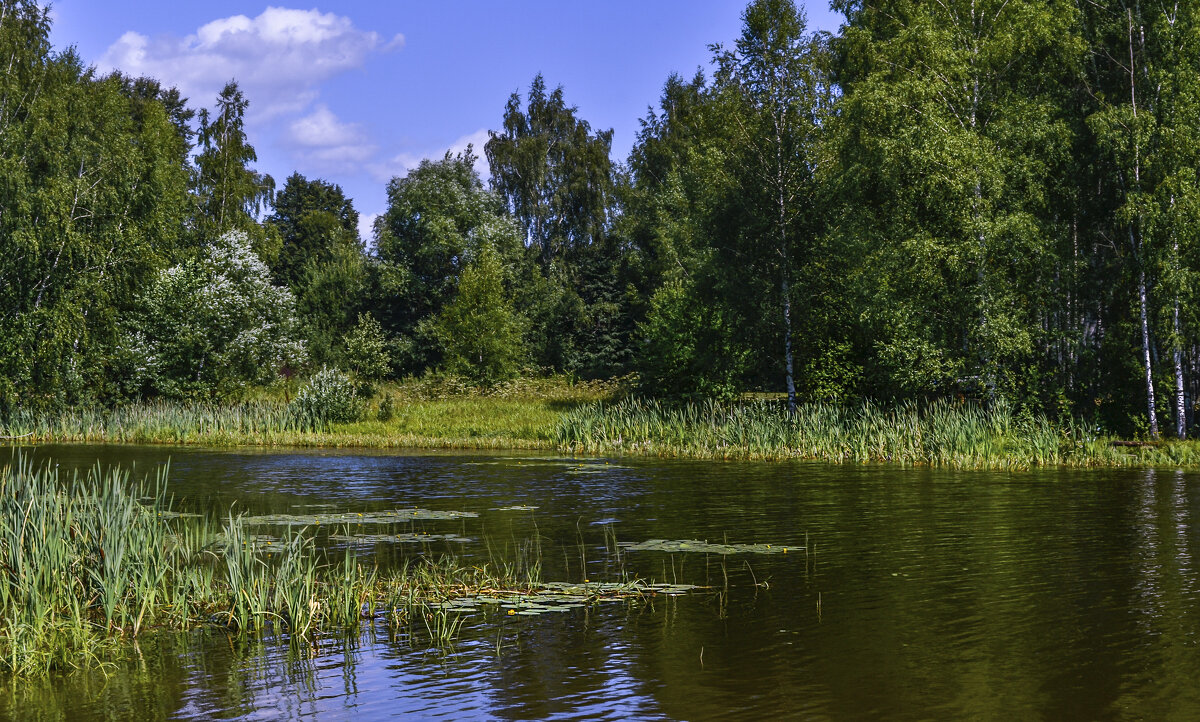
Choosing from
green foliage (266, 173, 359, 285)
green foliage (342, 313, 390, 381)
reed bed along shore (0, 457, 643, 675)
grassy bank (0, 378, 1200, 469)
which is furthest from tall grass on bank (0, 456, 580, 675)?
green foliage (266, 173, 359, 285)

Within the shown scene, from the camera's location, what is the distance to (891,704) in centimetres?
800

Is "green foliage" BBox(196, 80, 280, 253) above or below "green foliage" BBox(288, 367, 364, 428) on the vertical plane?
above

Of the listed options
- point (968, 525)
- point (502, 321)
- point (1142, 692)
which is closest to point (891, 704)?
point (1142, 692)

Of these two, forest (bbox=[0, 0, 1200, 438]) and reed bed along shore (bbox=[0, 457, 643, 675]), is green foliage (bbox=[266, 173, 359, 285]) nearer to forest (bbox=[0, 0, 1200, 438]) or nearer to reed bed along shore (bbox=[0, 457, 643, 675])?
forest (bbox=[0, 0, 1200, 438])

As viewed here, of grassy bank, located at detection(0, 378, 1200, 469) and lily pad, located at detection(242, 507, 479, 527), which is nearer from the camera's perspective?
lily pad, located at detection(242, 507, 479, 527)

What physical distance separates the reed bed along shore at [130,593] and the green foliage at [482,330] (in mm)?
45351

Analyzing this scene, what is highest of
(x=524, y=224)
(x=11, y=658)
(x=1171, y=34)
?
(x=524, y=224)

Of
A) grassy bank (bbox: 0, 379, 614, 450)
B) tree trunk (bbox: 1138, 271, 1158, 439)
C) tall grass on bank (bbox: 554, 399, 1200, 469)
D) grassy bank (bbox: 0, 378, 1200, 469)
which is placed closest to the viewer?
tall grass on bank (bbox: 554, 399, 1200, 469)

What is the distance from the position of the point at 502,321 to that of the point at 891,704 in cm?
5049

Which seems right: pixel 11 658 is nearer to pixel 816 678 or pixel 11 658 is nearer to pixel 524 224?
pixel 816 678

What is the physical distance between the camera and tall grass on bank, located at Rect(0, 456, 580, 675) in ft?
31.0

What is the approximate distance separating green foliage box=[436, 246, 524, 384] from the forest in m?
0.18

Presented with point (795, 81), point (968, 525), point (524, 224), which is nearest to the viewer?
point (968, 525)

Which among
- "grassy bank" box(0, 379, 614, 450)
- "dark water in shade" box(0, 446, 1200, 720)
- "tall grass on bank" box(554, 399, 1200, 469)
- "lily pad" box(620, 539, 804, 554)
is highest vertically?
"grassy bank" box(0, 379, 614, 450)
